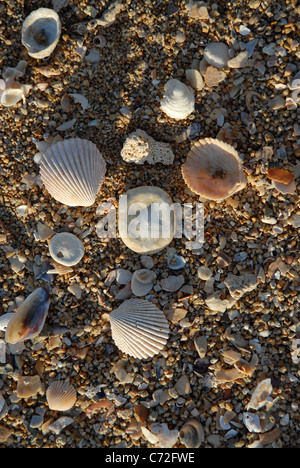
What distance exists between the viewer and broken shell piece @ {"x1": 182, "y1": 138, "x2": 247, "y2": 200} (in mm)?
2338

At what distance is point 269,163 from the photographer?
2377 mm

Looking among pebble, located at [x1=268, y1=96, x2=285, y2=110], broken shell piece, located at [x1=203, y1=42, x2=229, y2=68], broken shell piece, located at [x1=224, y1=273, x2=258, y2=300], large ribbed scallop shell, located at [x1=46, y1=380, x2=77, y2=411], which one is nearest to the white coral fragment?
broken shell piece, located at [x1=203, y1=42, x2=229, y2=68]

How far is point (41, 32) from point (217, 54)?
3.78 feet

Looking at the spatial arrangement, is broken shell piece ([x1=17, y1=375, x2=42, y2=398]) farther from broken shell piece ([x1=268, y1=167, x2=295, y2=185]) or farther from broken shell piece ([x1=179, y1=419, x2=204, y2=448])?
broken shell piece ([x1=268, y1=167, x2=295, y2=185])

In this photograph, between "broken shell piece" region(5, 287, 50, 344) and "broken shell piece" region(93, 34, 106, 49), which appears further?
"broken shell piece" region(93, 34, 106, 49)

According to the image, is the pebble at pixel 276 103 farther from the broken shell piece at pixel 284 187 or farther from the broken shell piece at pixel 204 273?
the broken shell piece at pixel 204 273

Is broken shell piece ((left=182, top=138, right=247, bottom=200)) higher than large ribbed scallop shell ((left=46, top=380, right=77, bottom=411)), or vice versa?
broken shell piece ((left=182, top=138, right=247, bottom=200))

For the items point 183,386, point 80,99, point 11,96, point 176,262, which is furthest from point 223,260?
point 11,96

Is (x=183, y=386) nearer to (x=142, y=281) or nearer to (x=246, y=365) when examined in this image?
(x=246, y=365)

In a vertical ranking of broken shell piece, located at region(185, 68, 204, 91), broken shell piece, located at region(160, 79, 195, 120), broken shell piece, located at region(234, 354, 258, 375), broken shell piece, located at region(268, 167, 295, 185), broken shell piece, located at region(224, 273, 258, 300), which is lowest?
broken shell piece, located at region(234, 354, 258, 375)

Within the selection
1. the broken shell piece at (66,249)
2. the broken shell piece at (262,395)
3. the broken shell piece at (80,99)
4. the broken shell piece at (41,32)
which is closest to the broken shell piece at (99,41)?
the broken shell piece at (41,32)

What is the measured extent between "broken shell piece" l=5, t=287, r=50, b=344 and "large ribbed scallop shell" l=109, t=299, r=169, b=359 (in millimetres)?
442

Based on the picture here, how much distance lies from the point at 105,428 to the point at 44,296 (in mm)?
932

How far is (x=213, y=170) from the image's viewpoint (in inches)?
93.8
